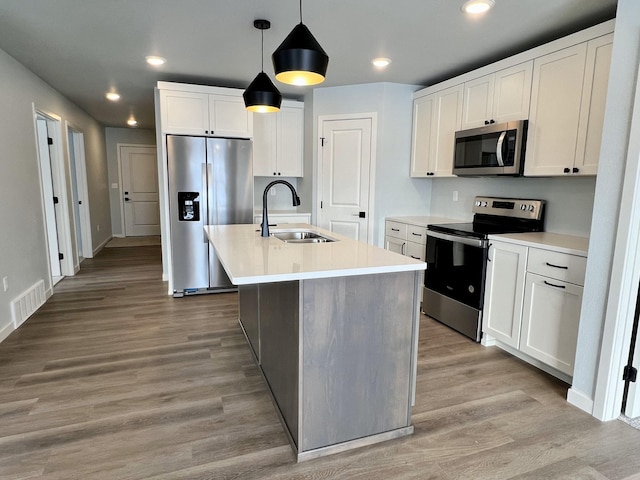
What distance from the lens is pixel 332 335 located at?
172 centimetres

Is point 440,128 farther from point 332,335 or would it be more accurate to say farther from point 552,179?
point 332,335

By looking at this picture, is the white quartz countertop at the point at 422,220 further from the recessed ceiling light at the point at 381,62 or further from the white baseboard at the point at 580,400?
the white baseboard at the point at 580,400

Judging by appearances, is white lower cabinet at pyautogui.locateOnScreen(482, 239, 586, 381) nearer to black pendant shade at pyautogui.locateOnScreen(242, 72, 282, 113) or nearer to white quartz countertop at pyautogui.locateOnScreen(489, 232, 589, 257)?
white quartz countertop at pyautogui.locateOnScreen(489, 232, 589, 257)

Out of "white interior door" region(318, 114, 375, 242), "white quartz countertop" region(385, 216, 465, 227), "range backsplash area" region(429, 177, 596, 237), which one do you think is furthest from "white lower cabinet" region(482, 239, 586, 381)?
"white interior door" region(318, 114, 375, 242)

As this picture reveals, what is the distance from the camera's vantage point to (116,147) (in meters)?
7.96

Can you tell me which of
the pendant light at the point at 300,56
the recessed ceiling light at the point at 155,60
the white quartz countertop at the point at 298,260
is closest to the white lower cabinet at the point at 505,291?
the white quartz countertop at the point at 298,260

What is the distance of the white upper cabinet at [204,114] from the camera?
3951 mm

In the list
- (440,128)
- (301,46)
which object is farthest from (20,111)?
(440,128)

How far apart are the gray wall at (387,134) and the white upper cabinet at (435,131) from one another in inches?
4.9

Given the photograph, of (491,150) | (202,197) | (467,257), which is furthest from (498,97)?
(202,197)

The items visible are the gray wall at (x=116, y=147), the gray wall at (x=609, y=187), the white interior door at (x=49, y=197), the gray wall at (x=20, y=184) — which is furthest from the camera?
the gray wall at (x=116, y=147)

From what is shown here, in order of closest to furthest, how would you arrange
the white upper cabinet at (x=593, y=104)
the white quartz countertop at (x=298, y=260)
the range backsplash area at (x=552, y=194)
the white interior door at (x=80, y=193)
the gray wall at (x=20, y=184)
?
the white quartz countertop at (x=298, y=260) < the white upper cabinet at (x=593, y=104) < the range backsplash area at (x=552, y=194) < the gray wall at (x=20, y=184) < the white interior door at (x=80, y=193)

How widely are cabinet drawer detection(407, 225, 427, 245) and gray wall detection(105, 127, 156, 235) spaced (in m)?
6.62

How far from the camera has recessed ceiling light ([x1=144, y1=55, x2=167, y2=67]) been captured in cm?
337
